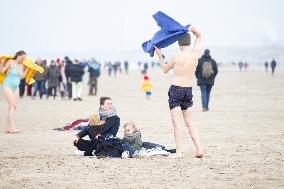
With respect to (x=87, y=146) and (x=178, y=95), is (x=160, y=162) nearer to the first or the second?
(x=178, y=95)

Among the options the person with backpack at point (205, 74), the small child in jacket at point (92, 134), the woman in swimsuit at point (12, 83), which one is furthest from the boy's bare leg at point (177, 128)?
the person with backpack at point (205, 74)

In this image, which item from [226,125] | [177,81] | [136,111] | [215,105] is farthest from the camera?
[215,105]

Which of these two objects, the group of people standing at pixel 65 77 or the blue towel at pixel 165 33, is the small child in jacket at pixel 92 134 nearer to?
the blue towel at pixel 165 33

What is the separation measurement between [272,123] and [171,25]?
667cm

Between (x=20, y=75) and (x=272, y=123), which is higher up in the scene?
(x=20, y=75)

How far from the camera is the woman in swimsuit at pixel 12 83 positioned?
15.2 meters

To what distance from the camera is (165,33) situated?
10883mm

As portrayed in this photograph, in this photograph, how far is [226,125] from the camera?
1656 centimetres

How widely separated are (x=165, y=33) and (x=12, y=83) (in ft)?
17.9

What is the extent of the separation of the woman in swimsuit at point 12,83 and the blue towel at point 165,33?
16.7 ft

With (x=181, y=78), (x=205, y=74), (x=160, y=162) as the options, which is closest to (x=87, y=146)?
(x=160, y=162)

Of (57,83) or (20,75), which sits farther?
(57,83)

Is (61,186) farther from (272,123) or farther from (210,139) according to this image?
(272,123)

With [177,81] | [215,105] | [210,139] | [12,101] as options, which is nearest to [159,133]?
[210,139]
